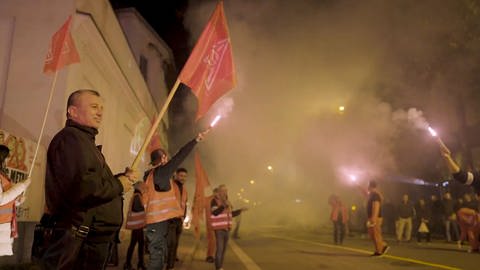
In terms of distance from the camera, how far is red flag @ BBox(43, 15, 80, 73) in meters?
5.51

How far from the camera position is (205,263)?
8.34 meters

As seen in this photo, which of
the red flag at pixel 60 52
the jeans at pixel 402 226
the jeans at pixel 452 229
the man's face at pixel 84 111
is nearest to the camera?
the man's face at pixel 84 111

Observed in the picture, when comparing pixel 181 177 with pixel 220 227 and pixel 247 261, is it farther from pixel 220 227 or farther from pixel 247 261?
pixel 247 261

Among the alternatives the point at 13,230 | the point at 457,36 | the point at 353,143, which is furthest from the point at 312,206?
the point at 13,230

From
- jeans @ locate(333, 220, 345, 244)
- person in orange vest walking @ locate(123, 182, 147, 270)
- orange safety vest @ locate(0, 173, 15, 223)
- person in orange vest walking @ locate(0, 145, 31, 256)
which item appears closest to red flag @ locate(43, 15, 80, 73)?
person in orange vest walking @ locate(0, 145, 31, 256)

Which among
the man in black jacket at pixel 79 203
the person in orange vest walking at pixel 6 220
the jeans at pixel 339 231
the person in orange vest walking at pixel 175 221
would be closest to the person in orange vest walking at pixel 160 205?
the person in orange vest walking at pixel 175 221

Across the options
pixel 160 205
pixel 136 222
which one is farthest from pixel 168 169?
pixel 136 222

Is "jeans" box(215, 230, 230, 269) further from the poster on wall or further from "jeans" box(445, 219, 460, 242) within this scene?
"jeans" box(445, 219, 460, 242)

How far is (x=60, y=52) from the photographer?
557 cm

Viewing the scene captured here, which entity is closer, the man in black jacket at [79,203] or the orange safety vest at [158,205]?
the man in black jacket at [79,203]

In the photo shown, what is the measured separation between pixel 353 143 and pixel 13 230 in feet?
56.2

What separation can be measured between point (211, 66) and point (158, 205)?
153 cm

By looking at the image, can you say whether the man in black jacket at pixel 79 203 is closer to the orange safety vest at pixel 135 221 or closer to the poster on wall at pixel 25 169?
the poster on wall at pixel 25 169

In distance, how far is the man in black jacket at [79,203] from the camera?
2277mm
